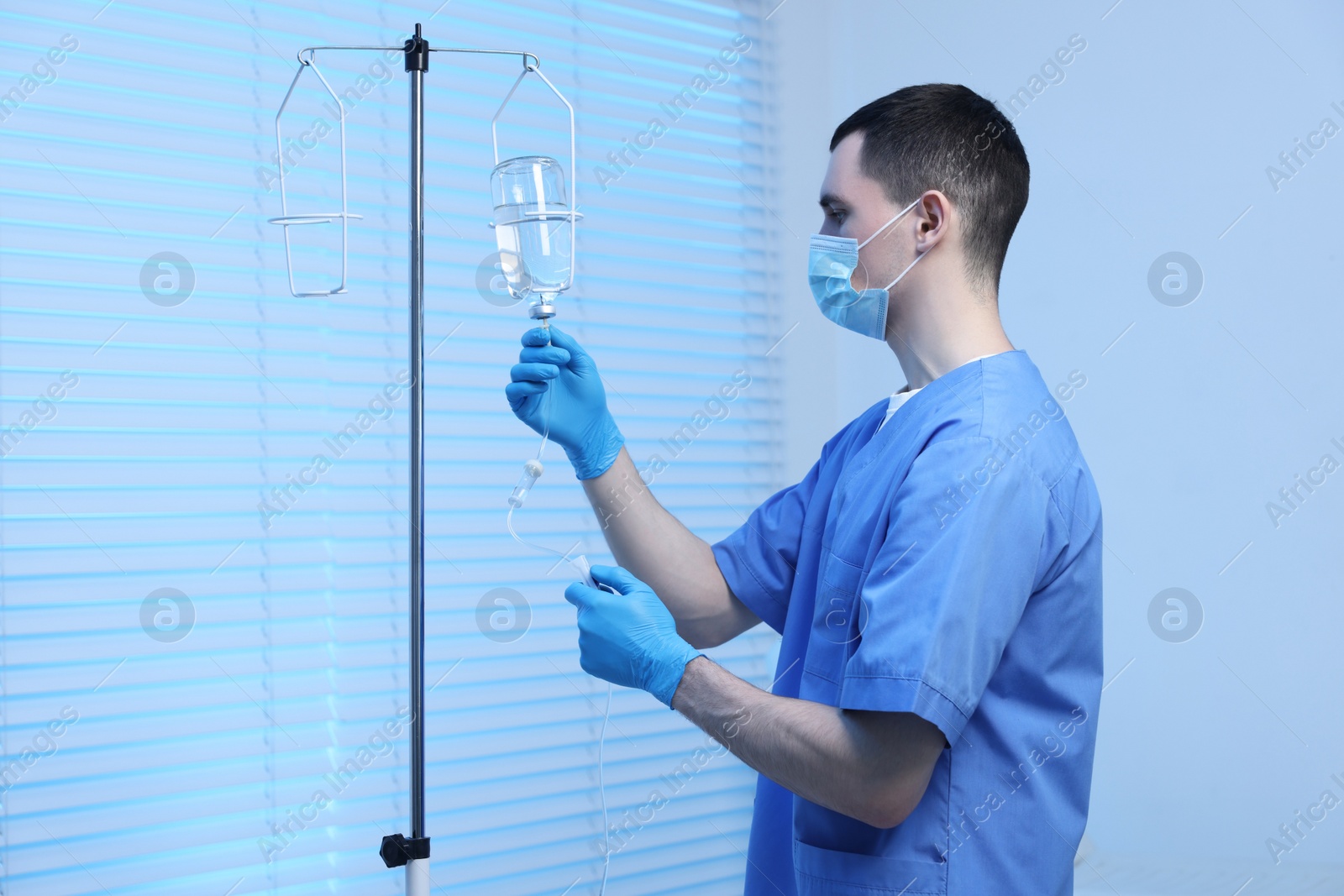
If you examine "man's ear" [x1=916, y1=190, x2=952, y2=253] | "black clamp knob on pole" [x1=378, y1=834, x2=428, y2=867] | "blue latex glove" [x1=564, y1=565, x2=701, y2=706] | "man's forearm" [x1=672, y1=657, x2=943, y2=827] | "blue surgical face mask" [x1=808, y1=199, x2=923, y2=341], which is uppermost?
"man's ear" [x1=916, y1=190, x2=952, y2=253]

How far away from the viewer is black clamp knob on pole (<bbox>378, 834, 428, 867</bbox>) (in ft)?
3.87

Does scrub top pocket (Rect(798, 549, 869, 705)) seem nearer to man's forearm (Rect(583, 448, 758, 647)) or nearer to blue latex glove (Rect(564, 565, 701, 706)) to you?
blue latex glove (Rect(564, 565, 701, 706))

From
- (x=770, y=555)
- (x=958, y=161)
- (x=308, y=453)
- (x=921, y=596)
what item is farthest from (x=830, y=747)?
(x=308, y=453)

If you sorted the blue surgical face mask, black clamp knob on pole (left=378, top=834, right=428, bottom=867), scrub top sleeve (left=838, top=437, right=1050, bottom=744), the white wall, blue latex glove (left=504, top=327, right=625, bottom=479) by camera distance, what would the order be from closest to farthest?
scrub top sleeve (left=838, top=437, right=1050, bottom=744) → black clamp knob on pole (left=378, top=834, right=428, bottom=867) → the blue surgical face mask → blue latex glove (left=504, top=327, right=625, bottom=479) → the white wall

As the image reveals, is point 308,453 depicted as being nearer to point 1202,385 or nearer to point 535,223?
point 535,223

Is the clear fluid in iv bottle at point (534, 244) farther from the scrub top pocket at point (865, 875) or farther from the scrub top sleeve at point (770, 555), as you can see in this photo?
the scrub top pocket at point (865, 875)

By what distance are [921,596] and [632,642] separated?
36 cm

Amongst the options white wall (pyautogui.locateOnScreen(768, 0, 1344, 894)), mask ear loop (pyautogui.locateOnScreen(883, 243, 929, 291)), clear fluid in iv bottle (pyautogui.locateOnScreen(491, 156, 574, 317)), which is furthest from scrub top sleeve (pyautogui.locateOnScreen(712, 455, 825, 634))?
white wall (pyautogui.locateOnScreen(768, 0, 1344, 894))

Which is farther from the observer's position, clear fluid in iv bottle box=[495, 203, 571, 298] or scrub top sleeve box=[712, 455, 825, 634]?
scrub top sleeve box=[712, 455, 825, 634]

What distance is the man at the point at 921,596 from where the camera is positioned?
3.36 feet

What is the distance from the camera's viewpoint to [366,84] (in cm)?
181

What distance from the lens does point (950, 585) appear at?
39.8 inches

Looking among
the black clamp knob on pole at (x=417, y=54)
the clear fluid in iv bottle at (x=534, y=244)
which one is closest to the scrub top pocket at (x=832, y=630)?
the clear fluid in iv bottle at (x=534, y=244)

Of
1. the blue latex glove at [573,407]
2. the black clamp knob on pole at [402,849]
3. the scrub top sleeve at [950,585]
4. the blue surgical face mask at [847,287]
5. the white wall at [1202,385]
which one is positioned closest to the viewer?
the scrub top sleeve at [950,585]
